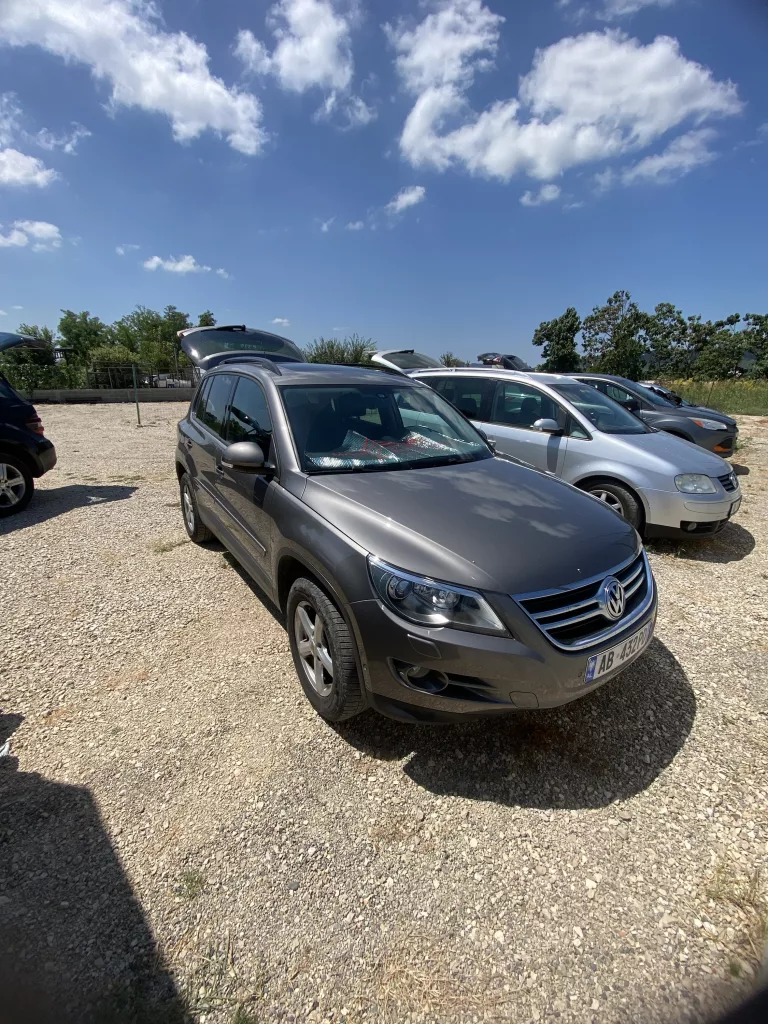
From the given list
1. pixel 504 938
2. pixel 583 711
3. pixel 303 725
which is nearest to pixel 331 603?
pixel 303 725

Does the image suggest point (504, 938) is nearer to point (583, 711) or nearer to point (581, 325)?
point (583, 711)

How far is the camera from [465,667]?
1.84m

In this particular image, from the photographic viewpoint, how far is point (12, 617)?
11.0 feet

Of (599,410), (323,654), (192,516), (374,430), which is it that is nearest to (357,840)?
(323,654)

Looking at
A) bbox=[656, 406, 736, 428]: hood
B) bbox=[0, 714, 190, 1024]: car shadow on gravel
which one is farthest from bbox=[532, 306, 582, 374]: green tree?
bbox=[0, 714, 190, 1024]: car shadow on gravel

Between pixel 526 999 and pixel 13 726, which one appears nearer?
pixel 526 999

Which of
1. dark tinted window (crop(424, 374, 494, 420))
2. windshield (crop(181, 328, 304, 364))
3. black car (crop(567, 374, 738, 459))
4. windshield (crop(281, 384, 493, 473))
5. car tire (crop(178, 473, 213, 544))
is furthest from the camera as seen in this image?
black car (crop(567, 374, 738, 459))

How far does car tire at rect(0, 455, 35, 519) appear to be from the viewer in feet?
17.9

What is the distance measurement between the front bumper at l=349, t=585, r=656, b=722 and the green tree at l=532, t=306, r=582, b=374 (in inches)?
2201

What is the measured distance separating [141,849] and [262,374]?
8.76 ft

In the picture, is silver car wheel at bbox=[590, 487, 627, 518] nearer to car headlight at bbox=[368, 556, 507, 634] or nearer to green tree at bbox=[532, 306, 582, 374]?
car headlight at bbox=[368, 556, 507, 634]

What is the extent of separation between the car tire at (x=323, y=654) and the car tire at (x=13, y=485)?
4.82 m

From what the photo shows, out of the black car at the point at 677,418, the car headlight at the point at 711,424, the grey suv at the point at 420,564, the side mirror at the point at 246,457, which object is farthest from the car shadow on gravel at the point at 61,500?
the car headlight at the point at 711,424

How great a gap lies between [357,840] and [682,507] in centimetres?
397
